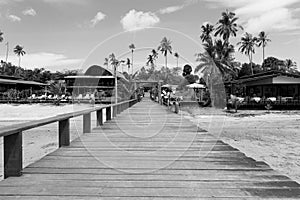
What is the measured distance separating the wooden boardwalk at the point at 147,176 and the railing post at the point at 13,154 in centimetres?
11

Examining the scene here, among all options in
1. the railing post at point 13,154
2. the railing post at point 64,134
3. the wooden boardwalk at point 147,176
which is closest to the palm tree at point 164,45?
the railing post at point 64,134

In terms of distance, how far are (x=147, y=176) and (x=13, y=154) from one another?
155 cm

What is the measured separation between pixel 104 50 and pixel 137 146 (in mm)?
2571

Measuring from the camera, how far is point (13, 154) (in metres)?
3.66

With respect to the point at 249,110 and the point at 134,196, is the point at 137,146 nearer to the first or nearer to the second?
the point at 134,196

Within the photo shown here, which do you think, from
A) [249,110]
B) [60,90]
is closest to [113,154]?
[249,110]

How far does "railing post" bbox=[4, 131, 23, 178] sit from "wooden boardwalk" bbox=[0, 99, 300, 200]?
112 millimetres

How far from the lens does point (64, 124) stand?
→ 18.7ft

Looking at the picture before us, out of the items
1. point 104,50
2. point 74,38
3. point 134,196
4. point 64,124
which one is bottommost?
point 134,196

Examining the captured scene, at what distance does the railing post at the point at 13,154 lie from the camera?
3.60 m

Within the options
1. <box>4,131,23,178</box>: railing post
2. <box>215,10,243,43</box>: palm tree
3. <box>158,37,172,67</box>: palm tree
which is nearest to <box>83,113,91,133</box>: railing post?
<box>158,37,172,67</box>: palm tree

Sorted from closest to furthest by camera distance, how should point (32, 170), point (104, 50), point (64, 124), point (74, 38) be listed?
point (32, 170) → point (64, 124) → point (104, 50) → point (74, 38)

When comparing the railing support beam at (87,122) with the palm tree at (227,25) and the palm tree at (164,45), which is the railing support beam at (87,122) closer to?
the palm tree at (164,45)

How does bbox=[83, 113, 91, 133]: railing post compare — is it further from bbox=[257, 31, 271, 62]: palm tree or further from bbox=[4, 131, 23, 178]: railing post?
bbox=[257, 31, 271, 62]: palm tree
